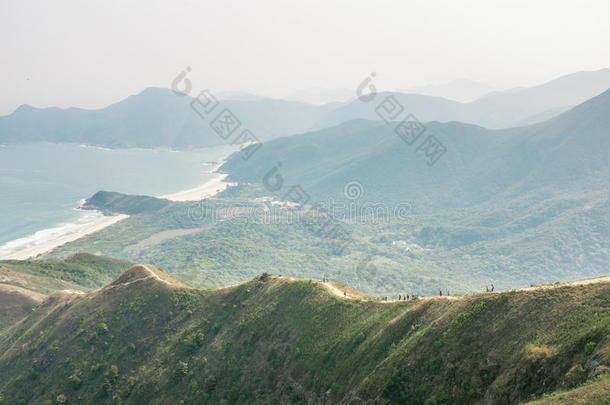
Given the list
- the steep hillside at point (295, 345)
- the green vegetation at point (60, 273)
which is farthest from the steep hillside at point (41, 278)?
the steep hillside at point (295, 345)

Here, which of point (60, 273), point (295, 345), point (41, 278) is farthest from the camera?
point (60, 273)

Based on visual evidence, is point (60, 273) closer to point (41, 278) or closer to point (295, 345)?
point (41, 278)

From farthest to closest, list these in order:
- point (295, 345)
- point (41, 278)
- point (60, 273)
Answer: point (60, 273) → point (41, 278) → point (295, 345)

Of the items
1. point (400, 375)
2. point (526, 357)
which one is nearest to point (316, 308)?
point (400, 375)

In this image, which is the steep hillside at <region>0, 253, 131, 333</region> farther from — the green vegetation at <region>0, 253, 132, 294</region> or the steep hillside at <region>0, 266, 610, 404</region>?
the steep hillside at <region>0, 266, 610, 404</region>

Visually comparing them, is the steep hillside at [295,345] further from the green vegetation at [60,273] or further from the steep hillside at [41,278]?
the green vegetation at [60,273]

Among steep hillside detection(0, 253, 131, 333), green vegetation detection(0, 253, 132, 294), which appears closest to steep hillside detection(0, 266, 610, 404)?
steep hillside detection(0, 253, 131, 333)

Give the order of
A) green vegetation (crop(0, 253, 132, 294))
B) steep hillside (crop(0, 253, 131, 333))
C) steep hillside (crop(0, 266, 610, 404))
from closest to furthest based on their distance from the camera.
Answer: steep hillside (crop(0, 266, 610, 404))
steep hillside (crop(0, 253, 131, 333))
green vegetation (crop(0, 253, 132, 294))

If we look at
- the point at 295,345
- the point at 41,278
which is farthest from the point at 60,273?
the point at 295,345

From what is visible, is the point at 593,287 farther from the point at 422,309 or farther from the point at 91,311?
the point at 91,311
